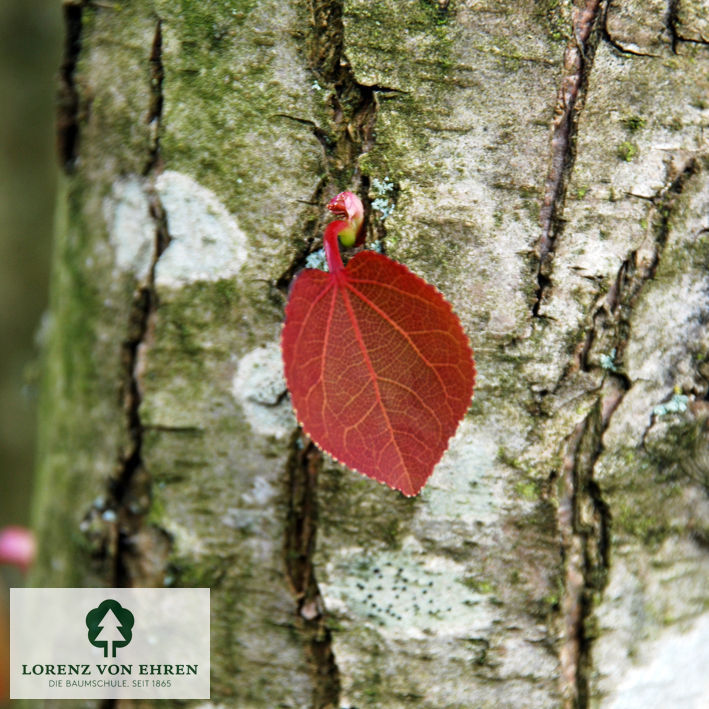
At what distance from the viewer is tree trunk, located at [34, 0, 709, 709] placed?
2.30 feet

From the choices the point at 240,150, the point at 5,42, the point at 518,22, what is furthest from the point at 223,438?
the point at 5,42

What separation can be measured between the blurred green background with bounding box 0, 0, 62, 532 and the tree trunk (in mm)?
2976

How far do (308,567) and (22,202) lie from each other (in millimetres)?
3420

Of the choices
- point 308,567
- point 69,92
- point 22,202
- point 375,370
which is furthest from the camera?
point 22,202

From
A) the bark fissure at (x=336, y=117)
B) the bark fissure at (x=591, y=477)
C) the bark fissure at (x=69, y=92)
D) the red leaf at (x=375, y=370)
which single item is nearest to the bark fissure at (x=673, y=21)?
the bark fissure at (x=591, y=477)

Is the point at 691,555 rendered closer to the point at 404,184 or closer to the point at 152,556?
the point at 404,184

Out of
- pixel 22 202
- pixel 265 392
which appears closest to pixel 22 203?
pixel 22 202

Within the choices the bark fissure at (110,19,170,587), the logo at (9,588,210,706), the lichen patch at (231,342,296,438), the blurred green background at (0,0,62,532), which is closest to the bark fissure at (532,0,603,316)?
the lichen patch at (231,342,296,438)

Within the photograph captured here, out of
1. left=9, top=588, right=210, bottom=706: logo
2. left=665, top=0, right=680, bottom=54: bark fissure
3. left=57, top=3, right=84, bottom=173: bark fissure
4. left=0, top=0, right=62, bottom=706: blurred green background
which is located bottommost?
left=9, top=588, right=210, bottom=706: logo

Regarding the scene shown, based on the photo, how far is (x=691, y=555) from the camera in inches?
32.5

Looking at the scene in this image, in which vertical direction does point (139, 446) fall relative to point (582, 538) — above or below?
above

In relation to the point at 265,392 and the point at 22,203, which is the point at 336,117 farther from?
the point at 22,203

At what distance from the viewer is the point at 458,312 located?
2.35ft

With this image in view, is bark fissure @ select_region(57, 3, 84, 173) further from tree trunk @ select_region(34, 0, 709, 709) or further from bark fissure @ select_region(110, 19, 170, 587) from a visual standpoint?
bark fissure @ select_region(110, 19, 170, 587)
